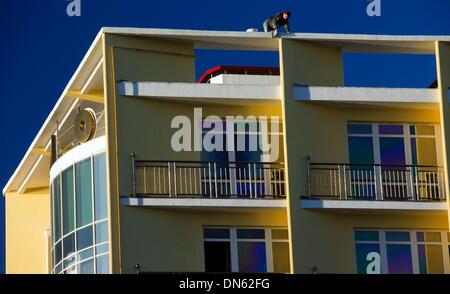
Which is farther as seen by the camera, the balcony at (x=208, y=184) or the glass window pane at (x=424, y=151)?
the glass window pane at (x=424, y=151)

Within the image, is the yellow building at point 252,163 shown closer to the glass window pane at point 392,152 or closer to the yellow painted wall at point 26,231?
the glass window pane at point 392,152

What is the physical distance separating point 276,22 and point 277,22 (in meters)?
0.04

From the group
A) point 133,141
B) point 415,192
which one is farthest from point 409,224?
point 133,141

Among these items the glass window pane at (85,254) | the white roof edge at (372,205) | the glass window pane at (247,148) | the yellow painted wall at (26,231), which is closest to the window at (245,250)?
the white roof edge at (372,205)

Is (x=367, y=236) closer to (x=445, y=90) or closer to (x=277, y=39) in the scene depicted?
(x=445, y=90)

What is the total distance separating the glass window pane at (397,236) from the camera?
182 ft

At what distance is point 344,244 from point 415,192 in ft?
8.61

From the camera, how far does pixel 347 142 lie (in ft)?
183

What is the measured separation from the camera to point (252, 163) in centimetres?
5500

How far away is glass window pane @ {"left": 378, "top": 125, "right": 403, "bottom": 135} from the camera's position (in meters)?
56.1

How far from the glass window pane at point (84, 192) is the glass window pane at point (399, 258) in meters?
8.50

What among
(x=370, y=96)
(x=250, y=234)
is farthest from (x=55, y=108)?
(x=370, y=96)
